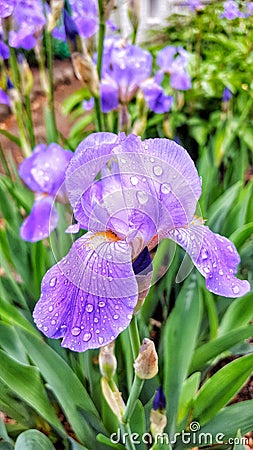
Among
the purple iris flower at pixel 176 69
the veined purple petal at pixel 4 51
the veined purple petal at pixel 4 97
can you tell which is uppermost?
the veined purple petal at pixel 4 51

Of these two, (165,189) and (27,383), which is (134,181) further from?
(27,383)

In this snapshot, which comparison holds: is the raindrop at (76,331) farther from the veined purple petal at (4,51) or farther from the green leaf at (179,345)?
the veined purple petal at (4,51)

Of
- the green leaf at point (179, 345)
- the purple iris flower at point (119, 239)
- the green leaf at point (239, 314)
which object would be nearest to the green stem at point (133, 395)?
the purple iris flower at point (119, 239)

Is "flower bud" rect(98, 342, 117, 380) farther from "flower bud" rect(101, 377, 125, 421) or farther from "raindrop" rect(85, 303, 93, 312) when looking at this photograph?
"raindrop" rect(85, 303, 93, 312)

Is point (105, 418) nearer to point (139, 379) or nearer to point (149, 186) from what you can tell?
point (139, 379)

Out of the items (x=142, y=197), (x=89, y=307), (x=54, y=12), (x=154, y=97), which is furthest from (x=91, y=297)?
(x=154, y=97)

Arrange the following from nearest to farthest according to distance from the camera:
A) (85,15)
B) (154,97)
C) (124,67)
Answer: (85,15) → (124,67) → (154,97)
